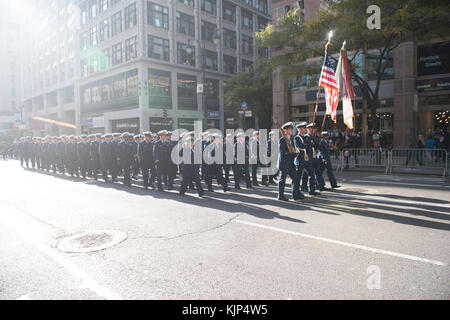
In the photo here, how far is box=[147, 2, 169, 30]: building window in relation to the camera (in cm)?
3138

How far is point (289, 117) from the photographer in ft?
91.7

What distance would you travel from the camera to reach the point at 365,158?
14352 mm

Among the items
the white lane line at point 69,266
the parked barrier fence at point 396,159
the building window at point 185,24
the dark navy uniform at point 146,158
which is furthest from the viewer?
the building window at point 185,24

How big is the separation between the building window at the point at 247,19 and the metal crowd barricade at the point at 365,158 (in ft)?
110

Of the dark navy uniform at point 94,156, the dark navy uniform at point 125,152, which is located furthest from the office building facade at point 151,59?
the dark navy uniform at point 125,152

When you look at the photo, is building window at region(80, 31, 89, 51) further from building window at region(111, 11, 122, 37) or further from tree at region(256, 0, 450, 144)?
tree at region(256, 0, 450, 144)

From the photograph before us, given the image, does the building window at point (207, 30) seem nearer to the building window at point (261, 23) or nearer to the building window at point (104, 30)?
the building window at point (261, 23)

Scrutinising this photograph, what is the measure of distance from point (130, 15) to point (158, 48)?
4454 mm

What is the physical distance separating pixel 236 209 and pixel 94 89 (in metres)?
36.1

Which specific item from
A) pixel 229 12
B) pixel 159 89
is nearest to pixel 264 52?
pixel 229 12

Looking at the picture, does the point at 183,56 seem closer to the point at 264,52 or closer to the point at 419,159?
the point at 264,52

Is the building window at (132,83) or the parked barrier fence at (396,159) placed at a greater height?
the building window at (132,83)

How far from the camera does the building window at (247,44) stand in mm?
42844
